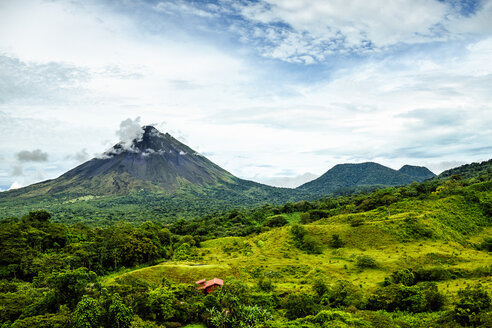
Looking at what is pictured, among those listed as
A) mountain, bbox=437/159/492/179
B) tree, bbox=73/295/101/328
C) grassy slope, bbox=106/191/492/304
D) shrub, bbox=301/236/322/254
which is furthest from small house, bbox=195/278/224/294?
mountain, bbox=437/159/492/179

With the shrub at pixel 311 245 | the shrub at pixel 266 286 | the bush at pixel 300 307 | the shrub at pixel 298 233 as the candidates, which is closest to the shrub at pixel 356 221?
the shrub at pixel 311 245

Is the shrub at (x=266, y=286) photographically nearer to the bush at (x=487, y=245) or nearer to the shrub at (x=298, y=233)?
the shrub at (x=298, y=233)

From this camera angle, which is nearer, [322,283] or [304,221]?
[322,283]

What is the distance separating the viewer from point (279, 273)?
120ft

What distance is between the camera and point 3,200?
18350 centimetres

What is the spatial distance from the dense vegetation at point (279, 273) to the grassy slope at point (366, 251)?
0.19 meters

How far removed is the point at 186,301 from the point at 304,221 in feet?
171

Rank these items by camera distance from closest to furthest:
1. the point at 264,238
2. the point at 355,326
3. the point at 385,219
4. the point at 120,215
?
the point at 355,326
the point at 385,219
the point at 264,238
the point at 120,215

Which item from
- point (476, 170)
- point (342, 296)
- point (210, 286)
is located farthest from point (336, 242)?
point (476, 170)

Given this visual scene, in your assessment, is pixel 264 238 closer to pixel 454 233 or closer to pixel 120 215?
pixel 454 233

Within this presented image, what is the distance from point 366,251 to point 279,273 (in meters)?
16.2

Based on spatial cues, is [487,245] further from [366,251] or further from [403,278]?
[403,278]

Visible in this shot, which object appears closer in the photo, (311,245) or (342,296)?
(342,296)

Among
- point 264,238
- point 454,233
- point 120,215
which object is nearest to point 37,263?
point 264,238
